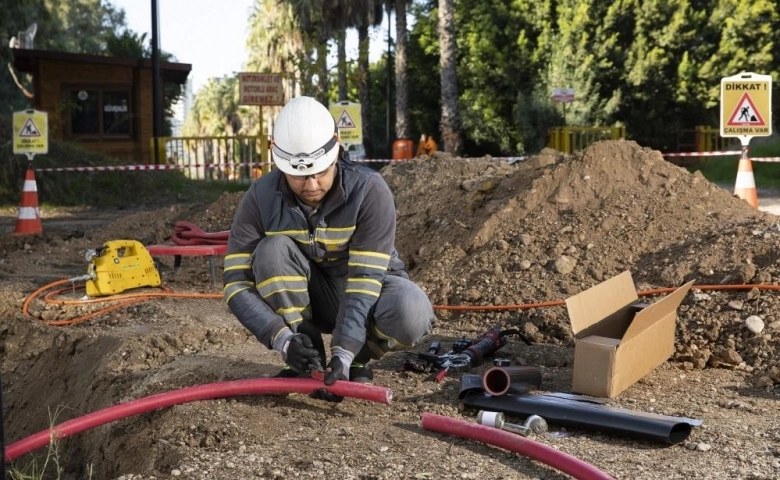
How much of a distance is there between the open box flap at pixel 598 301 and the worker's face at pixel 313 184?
126cm

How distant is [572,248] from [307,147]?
3700 millimetres

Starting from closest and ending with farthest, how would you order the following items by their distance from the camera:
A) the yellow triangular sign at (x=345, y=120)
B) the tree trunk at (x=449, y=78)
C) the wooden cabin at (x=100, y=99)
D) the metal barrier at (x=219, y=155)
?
the yellow triangular sign at (x=345, y=120) < the metal barrier at (x=219, y=155) < the tree trunk at (x=449, y=78) < the wooden cabin at (x=100, y=99)

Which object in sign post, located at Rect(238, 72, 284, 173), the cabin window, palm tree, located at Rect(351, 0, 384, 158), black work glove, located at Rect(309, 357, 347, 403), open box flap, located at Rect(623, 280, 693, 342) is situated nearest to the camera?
black work glove, located at Rect(309, 357, 347, 403)

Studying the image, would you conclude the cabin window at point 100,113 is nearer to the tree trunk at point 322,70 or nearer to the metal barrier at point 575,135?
the tree trunk at point 322,70

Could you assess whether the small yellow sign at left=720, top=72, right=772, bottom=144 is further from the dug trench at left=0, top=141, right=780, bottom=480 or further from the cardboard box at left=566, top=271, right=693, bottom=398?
the cardboard box at left=566, top=271, right=693, bottom=398

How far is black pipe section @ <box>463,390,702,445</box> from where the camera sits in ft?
13.5

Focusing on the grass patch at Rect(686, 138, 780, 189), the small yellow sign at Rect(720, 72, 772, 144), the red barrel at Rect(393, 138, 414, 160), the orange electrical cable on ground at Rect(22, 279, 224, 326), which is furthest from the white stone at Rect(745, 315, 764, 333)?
the red barrel at Rect(393, 138, 414, 160)

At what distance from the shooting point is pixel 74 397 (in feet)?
20.3

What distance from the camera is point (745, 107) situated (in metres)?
11.3

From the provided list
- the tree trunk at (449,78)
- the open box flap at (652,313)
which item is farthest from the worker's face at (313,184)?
the tree trunk at (449,78)

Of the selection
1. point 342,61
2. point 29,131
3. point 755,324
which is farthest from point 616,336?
point 342,61

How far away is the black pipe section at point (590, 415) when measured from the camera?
13.5ft

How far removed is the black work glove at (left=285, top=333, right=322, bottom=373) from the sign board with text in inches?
617

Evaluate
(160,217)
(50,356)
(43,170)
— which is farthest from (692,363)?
(43,170)
